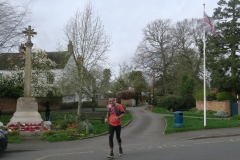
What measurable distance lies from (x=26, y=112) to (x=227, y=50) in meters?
25.0

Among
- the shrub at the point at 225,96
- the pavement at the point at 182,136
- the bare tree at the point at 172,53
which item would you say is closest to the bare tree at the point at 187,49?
→ the bare tree at the point at 172,53

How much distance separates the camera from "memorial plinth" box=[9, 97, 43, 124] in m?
19.7

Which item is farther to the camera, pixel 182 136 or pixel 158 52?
pixel 158 52

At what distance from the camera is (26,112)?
65.6ft

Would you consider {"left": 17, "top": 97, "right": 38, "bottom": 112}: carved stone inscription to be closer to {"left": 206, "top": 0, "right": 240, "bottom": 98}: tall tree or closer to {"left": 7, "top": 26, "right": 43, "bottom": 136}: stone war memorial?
{"left": 7, "top": 26, "right": 43, "bottom": 136}: stone war memorial

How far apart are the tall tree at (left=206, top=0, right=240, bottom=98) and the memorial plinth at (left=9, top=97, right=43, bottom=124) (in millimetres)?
23014

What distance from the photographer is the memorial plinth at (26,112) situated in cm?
1970

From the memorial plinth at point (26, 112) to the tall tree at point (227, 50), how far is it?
75.5 ft

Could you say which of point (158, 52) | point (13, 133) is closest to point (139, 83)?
point (158, 52)

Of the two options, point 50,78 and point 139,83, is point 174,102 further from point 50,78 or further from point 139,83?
point 50,78

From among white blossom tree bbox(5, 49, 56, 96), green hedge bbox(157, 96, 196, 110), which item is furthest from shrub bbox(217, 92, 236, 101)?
white blossom tree bbox(5, 49, 56, 96)

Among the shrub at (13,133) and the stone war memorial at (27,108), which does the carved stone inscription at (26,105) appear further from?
the shrub at (13,133)

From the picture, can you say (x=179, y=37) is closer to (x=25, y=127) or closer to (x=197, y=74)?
(x=197, y=74)

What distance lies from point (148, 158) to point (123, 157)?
0.80 meters
